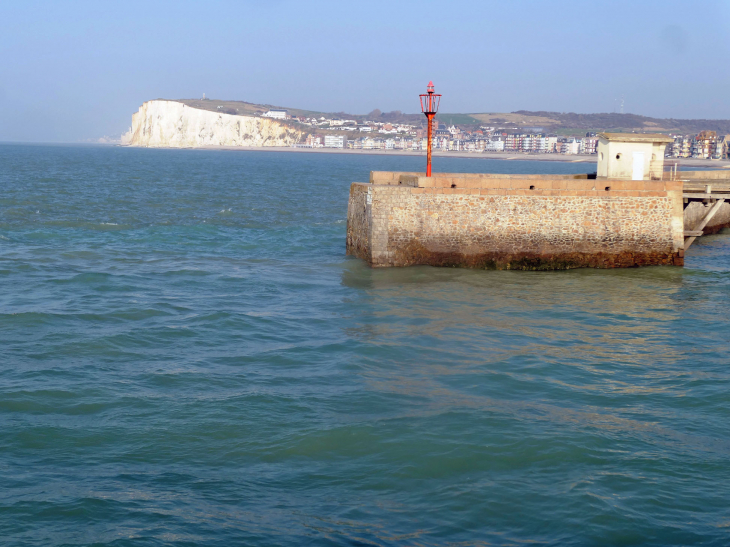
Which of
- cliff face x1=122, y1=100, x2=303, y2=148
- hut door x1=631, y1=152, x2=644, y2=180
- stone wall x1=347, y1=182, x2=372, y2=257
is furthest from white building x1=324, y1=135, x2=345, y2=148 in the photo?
hut door x1=631, y1=152, x2=644, y2=180

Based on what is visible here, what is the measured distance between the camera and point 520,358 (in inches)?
354

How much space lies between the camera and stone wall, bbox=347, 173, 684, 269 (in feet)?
46.9

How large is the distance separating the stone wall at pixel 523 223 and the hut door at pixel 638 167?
155cm

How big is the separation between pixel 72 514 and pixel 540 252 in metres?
11.3

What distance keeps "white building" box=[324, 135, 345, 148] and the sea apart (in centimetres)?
17277

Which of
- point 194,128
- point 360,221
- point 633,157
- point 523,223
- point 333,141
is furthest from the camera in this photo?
point 333,141

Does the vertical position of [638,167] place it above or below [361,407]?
above

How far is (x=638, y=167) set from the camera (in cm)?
1645

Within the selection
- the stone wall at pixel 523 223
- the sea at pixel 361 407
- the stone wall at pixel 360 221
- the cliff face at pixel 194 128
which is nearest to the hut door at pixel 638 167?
the stone wall at pixel 523 223

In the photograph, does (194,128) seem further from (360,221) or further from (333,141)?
(360,221)

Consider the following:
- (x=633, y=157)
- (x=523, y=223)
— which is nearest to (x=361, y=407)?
(x=523, y=223)

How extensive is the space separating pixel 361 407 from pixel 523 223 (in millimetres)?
8265

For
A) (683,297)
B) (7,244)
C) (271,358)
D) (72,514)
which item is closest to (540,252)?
(683,297)

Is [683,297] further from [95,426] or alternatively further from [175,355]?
[95,426]
